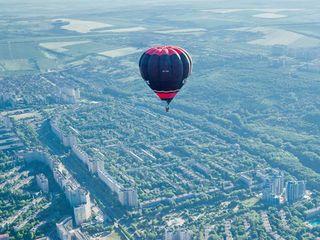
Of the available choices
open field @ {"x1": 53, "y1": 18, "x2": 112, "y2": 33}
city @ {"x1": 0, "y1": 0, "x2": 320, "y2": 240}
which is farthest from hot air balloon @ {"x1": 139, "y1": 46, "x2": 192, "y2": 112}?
open field @ {"x1": 53, "y1": 18, "x2": 112, "y2": 33}

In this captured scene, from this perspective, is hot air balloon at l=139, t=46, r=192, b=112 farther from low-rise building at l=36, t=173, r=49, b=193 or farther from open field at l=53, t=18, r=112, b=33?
open field at l=53, t=18, r=112, b=33

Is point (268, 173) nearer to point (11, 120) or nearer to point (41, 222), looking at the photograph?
point (41, 222)

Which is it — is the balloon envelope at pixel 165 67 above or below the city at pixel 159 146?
above

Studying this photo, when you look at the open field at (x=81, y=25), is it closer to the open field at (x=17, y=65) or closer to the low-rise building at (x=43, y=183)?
the open field at (x=17, y=65)

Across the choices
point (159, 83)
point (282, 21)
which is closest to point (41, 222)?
point (159, 83)

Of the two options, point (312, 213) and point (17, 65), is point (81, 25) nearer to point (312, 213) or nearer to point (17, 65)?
point (17, 65)

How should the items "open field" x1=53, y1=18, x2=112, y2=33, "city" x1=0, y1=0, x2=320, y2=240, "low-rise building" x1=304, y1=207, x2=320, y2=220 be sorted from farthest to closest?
"open field" x1=53, y1=18, x2=112, y2=33 < "low-rise building" x1=304, y1=207, x2=320, y2=220 < "city" x1=0, y1=0, x2=320, y2=240

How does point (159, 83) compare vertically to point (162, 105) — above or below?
above

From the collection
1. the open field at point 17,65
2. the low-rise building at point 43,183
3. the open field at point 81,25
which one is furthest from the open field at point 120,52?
the low-rise building at point 43,183

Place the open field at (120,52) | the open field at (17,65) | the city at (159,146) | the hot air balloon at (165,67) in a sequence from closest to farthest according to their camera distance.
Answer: the hot air balloon at (165,67)
the city at (159,146)
the open field at (17,65)
the open field at (120,52)
